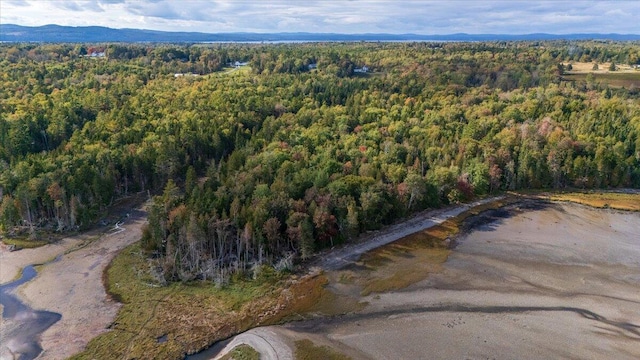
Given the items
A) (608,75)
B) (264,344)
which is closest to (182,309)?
(264,344)

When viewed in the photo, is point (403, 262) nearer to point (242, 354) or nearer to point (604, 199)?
point (242, 354)

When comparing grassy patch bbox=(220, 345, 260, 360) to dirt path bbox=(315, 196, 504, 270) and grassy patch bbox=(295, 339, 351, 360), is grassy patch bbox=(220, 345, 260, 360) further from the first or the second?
dirt path bbox=(315, 196, 504, 270)

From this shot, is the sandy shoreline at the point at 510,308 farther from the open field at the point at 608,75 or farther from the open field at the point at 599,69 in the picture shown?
the open field at the point at 599,69

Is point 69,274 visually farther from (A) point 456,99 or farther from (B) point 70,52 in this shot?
(B) point 70,52

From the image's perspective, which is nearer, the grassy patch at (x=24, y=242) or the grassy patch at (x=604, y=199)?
the grassy patch at (x=24, y=242)

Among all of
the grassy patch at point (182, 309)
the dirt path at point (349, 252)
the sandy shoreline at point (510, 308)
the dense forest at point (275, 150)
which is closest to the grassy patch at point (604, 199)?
the dense forest at point (275, 150)

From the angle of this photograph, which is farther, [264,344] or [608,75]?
[608,75]

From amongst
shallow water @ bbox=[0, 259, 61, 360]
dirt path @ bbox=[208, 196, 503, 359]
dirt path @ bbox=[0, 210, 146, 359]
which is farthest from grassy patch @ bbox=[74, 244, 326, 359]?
shallow water @ bbox=[0, 259, 61, 360]
